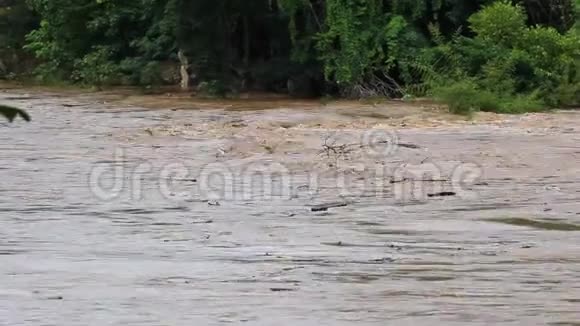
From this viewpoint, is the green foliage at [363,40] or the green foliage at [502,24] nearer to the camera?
the green foliage at [502,24]

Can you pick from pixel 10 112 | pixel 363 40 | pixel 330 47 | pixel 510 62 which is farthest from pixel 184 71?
pixel 10 112

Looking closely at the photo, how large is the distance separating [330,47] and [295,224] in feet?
53.2

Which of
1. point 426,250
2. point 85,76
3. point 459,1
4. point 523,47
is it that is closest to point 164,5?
point 85,76

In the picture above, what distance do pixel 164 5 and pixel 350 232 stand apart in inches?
860

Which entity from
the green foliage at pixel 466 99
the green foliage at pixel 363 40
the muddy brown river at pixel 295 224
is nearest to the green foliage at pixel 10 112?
the muddy brown river at pixel 295 224

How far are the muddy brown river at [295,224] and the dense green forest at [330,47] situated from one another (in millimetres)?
3525

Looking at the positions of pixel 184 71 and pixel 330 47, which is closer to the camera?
pixel 330 47

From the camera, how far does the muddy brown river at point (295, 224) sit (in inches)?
295

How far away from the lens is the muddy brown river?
749 cm

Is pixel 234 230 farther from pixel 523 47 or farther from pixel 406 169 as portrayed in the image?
pixel 523 47

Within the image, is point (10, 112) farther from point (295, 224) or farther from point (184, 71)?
point (184, 71)

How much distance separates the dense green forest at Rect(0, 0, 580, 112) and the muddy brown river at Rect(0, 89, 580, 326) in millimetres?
3525

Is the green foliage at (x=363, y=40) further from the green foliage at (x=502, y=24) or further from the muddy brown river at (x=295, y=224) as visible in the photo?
the muddy brown river at (x=295, y=224)

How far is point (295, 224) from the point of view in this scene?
35.9ft
